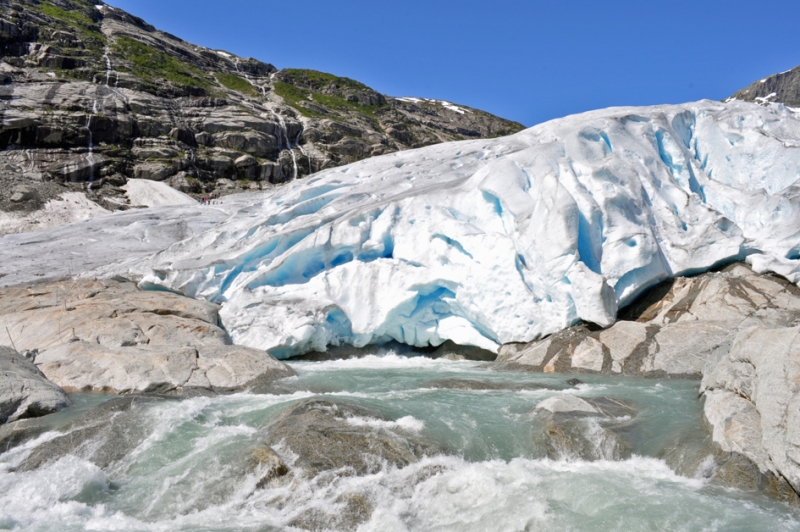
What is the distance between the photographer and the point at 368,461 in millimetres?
6000

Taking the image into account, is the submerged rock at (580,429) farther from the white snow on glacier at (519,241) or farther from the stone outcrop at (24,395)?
the stone outcrop at (24,395)

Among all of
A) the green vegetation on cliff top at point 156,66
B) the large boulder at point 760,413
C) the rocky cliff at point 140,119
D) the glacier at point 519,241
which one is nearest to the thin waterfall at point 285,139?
the rocky cliff at point 140,119

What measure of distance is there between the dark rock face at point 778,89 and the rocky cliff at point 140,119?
62.8 m

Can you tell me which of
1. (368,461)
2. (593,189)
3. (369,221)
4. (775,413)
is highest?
(593,189)

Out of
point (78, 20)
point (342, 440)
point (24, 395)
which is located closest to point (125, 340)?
point (24, 395)

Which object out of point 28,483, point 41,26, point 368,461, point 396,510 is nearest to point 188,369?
point 28,483

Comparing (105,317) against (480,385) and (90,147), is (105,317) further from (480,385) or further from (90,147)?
(90,147)

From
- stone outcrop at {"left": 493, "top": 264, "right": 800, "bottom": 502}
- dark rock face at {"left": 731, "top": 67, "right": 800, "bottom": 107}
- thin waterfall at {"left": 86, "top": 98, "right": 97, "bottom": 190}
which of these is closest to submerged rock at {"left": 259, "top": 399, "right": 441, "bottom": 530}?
stone outcrop at {"left": 493, "top": 264, "right": 800, "bottom": 502}

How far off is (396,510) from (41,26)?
2350 inches

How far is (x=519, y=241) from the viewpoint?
1388cm

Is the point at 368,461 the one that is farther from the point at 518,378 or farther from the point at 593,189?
the point at 593,189

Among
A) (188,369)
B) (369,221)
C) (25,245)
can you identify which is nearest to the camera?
(188,369)

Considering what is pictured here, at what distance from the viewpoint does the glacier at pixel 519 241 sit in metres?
13.1

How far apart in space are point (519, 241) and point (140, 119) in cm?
3567
